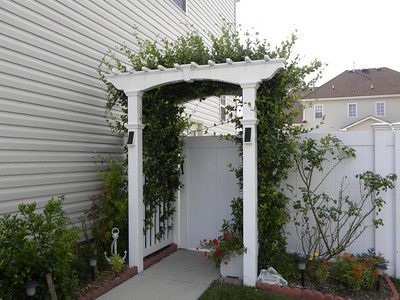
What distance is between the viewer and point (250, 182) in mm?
3955

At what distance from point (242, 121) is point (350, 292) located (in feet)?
7.49

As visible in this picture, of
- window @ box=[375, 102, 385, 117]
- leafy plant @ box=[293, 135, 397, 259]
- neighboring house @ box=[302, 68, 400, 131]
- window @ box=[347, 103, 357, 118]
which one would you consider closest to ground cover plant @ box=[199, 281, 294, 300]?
leafy plant @ box=[293, 135, 397, 259]

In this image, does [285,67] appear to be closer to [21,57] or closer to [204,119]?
[21,57]

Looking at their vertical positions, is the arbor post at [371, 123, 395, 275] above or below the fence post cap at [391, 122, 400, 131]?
below

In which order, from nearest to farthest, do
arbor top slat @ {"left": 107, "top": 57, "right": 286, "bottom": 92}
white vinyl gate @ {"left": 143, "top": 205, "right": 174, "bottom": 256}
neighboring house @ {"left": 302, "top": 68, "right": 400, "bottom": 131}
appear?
arbor top slat @ {"left": 107, "top": 57, "right": 286, "bottom": 92} → white vinyl gate @ {"left": 143, "top": 205, "right": 174, "bottom": 256} → neighboring house @ {"left": 302, "top": 68, "right": 400, "bottom": 131}

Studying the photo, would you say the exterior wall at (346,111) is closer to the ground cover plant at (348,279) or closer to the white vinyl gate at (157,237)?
the white vinyl gate at (157,237)

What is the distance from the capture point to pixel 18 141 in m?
3.71

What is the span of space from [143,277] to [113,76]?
2.67 meters

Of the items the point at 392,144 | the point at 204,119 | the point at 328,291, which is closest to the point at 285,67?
the point at 392,144

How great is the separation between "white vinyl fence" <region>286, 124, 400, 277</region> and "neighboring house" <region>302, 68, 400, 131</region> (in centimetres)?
1836

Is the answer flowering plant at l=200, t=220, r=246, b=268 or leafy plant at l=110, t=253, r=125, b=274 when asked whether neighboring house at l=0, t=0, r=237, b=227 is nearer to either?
leafy plant at l=110, t=253, r=125, b=274

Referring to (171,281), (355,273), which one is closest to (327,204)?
(355,273)

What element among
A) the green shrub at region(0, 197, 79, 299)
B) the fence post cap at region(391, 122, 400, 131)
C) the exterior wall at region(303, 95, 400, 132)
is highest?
the exterior wall at region(303, 95, 400, 132)

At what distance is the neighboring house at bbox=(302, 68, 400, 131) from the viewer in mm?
22375
